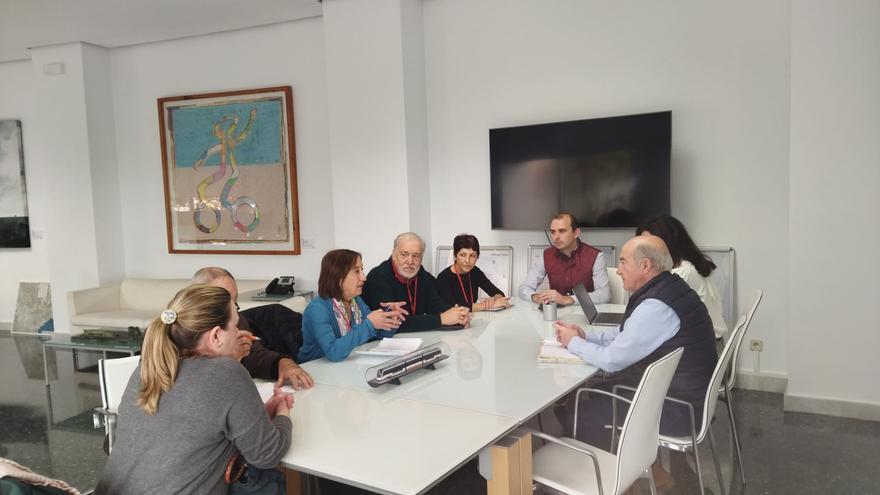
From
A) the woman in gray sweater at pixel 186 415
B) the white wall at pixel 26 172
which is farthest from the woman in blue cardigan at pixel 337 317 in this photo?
the white wall at pixel 26 172

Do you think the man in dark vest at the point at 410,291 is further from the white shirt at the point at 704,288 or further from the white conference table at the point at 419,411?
the white shirt at the point at 704,288

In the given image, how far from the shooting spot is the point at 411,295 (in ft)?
12.7

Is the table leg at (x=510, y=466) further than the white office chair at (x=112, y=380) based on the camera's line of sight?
No

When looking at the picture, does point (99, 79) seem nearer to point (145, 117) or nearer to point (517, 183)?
point (145, 117)

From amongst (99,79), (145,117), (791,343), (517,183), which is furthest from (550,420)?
(99,79)

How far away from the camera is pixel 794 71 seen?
4.02 meters

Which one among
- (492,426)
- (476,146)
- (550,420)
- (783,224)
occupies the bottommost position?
(550,420)

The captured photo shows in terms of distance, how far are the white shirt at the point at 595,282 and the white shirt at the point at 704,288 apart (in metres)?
0.74

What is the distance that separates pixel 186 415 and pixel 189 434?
5 centimetres

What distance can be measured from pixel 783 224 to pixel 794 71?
3.60ft

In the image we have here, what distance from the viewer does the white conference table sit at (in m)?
1.79

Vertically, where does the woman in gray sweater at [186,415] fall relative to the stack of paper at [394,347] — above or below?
above

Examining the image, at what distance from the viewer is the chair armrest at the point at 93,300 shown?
6.28 metres

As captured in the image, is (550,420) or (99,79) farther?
(99,79)
